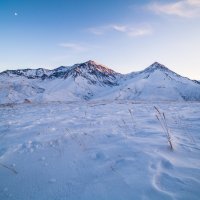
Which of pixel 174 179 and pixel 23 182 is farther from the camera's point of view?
pixel 23 182

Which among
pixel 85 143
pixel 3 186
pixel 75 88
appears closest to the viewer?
pixel 3 186

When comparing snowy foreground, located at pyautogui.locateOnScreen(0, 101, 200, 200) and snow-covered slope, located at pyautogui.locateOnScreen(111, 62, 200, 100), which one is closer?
snowy foreground, located at pyautogui.locateOnScreen(0, 101, 200, 200)

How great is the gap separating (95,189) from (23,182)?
4.32ft

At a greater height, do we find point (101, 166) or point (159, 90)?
point (101, 166)

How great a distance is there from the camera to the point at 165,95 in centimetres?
16300

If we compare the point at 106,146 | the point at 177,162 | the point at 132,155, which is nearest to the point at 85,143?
the point at 106,146

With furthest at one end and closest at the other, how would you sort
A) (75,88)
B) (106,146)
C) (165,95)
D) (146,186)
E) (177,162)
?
(75,88), (165,95), (106,146), (177,162), (146,186)

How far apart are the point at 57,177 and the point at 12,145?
97.9 inches

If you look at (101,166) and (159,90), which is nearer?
(101,166)

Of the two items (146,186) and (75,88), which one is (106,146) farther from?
(75,88)

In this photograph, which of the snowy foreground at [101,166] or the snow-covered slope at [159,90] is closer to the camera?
the snowy foreground at [101,166]

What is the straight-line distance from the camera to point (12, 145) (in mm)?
6113

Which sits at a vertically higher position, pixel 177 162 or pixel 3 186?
pixel 177 162

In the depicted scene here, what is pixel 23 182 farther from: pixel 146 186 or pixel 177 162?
pixel 177 162
